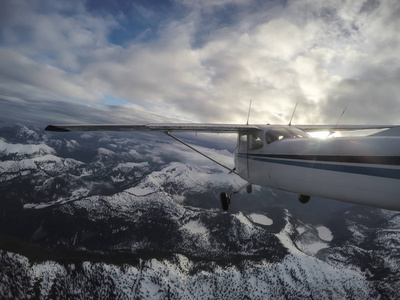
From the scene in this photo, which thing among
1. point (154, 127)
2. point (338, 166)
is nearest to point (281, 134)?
point (338, 166)

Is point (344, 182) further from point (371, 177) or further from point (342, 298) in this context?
point (342, 298)

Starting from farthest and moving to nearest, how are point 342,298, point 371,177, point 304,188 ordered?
point 342,298
point 304,188
point 371,177

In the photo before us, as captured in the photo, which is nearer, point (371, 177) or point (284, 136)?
point (371, 177)

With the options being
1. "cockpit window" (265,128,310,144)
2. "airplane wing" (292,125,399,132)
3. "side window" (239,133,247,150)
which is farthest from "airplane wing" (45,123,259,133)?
"airplane wing" (292,125,399,132)

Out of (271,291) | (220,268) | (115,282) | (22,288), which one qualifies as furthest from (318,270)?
(22,288)

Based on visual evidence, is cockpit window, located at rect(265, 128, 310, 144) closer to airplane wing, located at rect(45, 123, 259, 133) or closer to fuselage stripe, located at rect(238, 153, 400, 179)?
airplane wing, located at rect(45, 123, 259, 133)

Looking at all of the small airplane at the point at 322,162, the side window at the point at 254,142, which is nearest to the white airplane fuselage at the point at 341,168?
the small airplane at the point at 322,162

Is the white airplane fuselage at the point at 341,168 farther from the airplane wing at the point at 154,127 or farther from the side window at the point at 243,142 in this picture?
the side window at the point at 243,142
